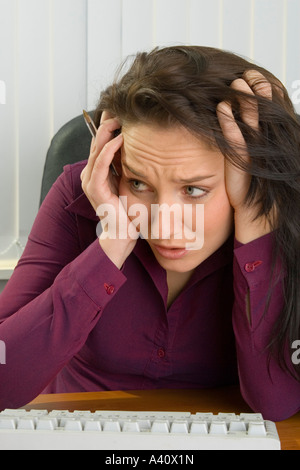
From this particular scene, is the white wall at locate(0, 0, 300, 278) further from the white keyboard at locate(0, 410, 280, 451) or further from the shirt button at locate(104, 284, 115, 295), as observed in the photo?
the white keyboard at locate(0, 410, 280, 451)

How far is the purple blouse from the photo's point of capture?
1.09m

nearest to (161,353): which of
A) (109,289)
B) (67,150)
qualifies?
(109,289)

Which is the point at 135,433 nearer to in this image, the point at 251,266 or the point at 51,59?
the point at 251,266

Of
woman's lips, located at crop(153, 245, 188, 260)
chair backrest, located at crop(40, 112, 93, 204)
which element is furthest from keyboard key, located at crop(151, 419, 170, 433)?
chair backrest, located at crop(40, 112, 93, 204)

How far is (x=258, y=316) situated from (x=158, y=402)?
0.21 metres

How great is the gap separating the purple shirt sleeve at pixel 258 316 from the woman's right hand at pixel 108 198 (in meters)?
0.19

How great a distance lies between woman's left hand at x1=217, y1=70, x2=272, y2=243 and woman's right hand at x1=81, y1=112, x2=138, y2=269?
0.57ft

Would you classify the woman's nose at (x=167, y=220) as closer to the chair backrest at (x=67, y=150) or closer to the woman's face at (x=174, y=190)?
the woman's face at (x=174, y=190)

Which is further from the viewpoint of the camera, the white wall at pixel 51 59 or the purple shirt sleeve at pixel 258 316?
the white wall at pixel 51 59

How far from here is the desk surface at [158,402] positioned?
105 cm

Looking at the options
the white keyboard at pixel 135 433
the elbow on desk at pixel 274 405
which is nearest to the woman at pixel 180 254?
the elbow on desk at pixel 274 405

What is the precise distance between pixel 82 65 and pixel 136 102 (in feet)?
3.58

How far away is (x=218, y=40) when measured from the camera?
7.16ft

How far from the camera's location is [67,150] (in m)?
1.70
